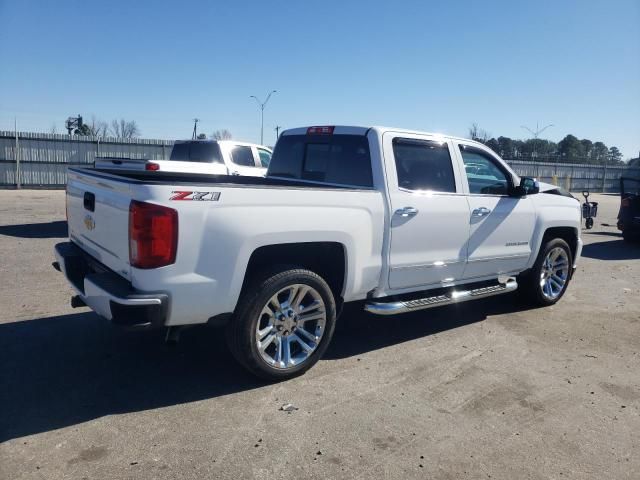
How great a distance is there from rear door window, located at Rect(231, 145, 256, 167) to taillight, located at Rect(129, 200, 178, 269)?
8783 millimetres

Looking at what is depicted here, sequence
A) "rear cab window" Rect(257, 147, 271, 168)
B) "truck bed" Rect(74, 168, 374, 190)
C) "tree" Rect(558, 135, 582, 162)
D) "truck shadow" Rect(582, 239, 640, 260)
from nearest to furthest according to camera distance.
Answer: "truck bed" Rect(74, 168, 374, 190) → "truck shadow" Rect(582, 239, 640, 260) → "rear cab window" Rect(257, 147, 271, 168) → "tree" Rect(558, 135, 582, 162)

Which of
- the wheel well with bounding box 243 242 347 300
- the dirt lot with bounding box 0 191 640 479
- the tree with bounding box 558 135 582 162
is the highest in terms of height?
the tree with bounding box 558 135 582 162

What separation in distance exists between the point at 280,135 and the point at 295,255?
207cm

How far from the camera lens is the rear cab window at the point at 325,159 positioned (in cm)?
473

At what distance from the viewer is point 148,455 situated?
2.97m

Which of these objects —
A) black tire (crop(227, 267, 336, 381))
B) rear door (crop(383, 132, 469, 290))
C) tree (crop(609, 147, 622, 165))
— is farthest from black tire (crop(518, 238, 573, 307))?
tree (crop(609, 147, 622, 165))

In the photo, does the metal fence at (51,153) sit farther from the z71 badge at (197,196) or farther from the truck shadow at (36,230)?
the z71 badge at (197,196)

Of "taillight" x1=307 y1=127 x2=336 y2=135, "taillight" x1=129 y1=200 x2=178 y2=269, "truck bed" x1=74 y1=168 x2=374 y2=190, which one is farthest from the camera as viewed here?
"taillight" x1=307 y1=127 x2=336 y2=135

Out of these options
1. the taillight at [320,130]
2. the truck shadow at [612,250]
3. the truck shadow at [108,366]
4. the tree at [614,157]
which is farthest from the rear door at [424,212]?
the tree at [614,157]

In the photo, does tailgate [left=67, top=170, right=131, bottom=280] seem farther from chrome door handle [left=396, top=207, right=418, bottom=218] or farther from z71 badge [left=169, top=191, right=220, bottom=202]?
chrome door handle [left=396, top=207, right=418, bottom=218]

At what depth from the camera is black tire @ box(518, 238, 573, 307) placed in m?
6.14

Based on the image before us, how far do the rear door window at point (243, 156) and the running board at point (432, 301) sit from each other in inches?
297

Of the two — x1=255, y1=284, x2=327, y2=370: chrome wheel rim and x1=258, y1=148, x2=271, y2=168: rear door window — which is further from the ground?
x1=258, y1=148, x2=271, y2=168: rear door window

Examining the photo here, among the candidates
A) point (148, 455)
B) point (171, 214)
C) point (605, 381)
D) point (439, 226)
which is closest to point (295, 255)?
point (171, 214)
